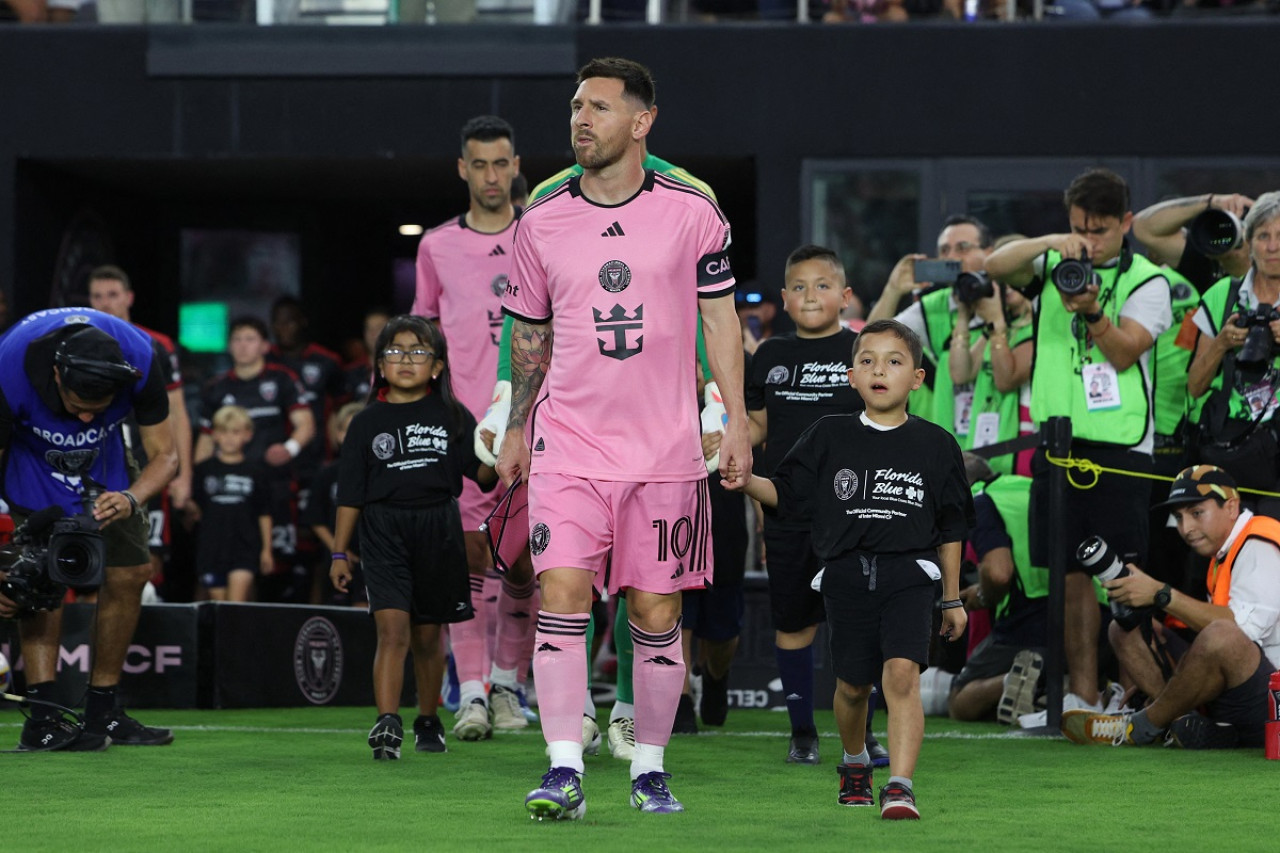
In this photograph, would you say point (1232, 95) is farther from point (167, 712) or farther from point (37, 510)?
point (37, 510)

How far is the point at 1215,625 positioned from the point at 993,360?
204 centimetres

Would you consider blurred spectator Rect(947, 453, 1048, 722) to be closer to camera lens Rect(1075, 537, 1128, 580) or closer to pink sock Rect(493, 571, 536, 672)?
camera lens Rect(1075, 537, 1128, 580)

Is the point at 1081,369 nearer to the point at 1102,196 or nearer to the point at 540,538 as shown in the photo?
the point at 1102,196

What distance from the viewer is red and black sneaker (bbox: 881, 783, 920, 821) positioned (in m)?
4.99

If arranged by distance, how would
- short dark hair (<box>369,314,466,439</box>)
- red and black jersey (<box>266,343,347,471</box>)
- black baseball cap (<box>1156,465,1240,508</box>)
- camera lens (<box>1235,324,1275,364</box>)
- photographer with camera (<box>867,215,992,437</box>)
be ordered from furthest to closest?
red and black jersey (<box>266,343,347,471</box>), photographer with camera (<box>867,215,992,437</box>), camera lens (<box>1235,324,1275,364</box>), black baseball cap (<box>1156,465,1240,508</box>), short dark hair (<box>369,314,466,439</box>)

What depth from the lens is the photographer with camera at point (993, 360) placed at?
853 centimetres

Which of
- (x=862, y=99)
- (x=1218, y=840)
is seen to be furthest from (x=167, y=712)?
(x=862, y=99)

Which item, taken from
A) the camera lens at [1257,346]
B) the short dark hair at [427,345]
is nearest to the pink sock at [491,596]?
the short dark hair at [427,345]

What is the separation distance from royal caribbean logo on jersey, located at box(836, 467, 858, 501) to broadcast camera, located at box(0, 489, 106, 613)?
2.75 metres

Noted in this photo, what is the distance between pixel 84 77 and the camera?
13.4 metres

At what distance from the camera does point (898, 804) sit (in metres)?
4.99

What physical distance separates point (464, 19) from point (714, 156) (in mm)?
2042

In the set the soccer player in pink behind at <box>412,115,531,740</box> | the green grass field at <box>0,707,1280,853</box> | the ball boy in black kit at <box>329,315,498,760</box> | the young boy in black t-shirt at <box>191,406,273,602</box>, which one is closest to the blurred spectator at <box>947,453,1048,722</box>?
the green grass field at <box>0,707,1280,853</box>

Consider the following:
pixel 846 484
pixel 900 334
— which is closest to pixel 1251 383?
pixel 900 334
